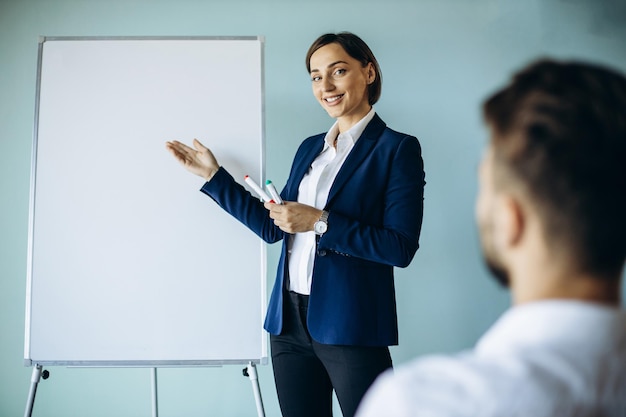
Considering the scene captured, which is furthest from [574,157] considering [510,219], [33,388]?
[33,388]

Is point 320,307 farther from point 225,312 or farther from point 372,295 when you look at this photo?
point 225,312

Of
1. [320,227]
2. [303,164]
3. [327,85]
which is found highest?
[327,85]

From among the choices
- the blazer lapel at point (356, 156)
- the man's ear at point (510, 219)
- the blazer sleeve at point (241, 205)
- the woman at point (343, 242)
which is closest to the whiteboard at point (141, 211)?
the blazer sleeve at point (241, 205)

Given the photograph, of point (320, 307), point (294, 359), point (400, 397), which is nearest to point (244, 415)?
point (294, 359)

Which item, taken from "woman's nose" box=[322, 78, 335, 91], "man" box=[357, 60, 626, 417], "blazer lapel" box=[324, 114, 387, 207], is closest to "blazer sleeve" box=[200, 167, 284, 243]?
"blazer lapel" box=[324, 114, 387, 207]

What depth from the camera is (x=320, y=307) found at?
1.47 meters

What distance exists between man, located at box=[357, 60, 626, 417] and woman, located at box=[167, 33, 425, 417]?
0.89 metres

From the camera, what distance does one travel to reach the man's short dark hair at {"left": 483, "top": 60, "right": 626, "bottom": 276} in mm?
521

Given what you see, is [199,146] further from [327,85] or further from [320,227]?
[320,227]

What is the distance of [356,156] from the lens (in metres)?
1.55

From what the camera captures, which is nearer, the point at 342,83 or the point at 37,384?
the point at 342,83

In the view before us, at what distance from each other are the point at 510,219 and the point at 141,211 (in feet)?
5.13

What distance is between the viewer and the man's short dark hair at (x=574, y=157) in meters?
0.52

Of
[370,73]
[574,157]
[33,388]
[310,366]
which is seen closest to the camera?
[574,157]
